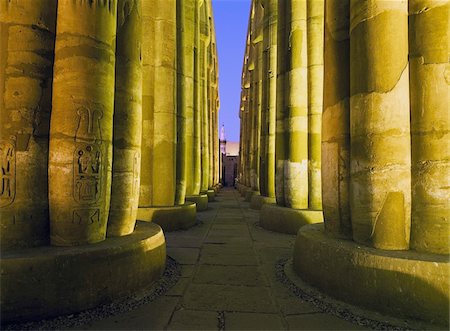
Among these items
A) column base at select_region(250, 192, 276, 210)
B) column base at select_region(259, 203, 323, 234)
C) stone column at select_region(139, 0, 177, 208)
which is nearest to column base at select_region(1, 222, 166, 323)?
stone column at select_region(139, 0, 177, 208)

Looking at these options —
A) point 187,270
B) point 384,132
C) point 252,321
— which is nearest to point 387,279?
point 252,321

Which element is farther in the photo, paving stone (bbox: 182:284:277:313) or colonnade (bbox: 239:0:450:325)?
paving stone (bbox: 182:284:277:313)

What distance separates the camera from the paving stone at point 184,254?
4648 mm

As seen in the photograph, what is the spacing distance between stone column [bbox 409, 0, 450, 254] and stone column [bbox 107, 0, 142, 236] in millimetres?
3209

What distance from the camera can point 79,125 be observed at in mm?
3045

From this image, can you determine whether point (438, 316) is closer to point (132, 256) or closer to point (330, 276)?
point (330, 276)

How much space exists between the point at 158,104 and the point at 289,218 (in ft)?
13.5

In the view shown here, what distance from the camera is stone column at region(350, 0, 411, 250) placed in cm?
302

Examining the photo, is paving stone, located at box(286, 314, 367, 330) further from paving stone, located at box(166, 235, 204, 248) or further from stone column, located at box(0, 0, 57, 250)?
paving stone, located at box(166, 235, 204, 248)

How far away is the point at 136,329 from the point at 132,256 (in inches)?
34.0

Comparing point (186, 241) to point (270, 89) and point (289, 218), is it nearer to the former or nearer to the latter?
point (289, 218)

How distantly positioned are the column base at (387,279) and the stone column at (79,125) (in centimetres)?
253

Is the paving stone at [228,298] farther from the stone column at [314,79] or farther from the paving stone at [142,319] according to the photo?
the stone column at [314,79]

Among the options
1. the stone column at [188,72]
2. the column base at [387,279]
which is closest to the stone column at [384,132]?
the column base at [387,279]
